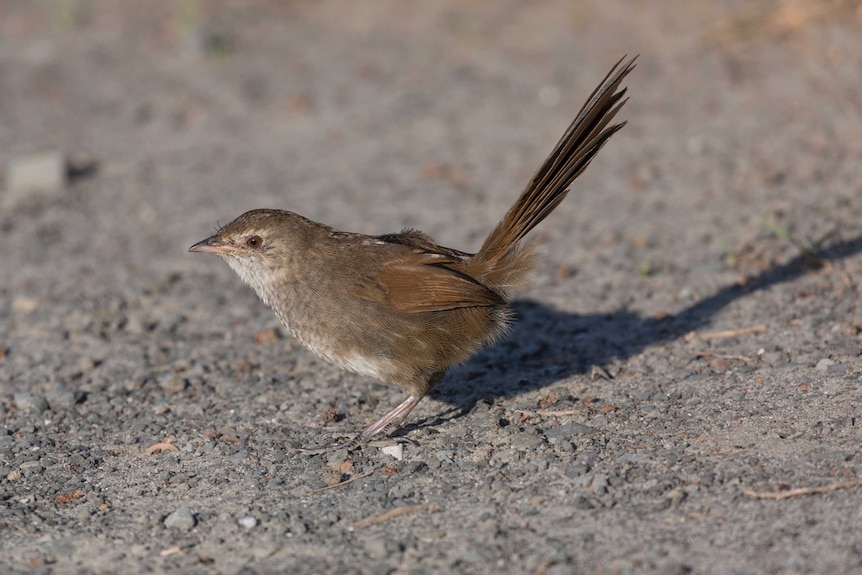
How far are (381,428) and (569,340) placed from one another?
1483 mm

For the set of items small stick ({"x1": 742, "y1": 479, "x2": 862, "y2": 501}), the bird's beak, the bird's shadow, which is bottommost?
small stick ({"x1": 742, "y1": 479, "x2": 862, "y2": 501})

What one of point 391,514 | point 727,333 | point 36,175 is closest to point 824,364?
point 727,333

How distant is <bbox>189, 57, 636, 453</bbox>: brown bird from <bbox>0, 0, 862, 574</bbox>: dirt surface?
39cm

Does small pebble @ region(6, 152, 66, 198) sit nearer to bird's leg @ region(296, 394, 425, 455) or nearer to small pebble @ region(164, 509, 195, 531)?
bird's leg @ region(296, 394, 425, 455)

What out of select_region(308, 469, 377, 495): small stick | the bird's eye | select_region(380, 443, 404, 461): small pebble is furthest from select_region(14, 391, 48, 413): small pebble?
select_region(380, 443, 404, 461): small pebble

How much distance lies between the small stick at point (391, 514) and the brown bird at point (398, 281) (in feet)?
2.20

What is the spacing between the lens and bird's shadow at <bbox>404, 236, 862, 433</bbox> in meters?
5.24

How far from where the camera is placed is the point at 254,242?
4.96 m

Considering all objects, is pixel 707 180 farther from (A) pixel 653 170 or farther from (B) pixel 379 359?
(B) pixel 379 359

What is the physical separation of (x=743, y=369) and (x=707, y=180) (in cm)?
292

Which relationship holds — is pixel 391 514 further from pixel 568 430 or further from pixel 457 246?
pixel 457 246

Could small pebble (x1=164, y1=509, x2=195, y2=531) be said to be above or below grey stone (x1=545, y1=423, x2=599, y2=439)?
above

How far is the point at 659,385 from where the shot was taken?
16.2ft

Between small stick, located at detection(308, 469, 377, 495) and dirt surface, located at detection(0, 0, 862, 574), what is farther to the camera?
small stick, located at detection(308, 469, 377, 495)
